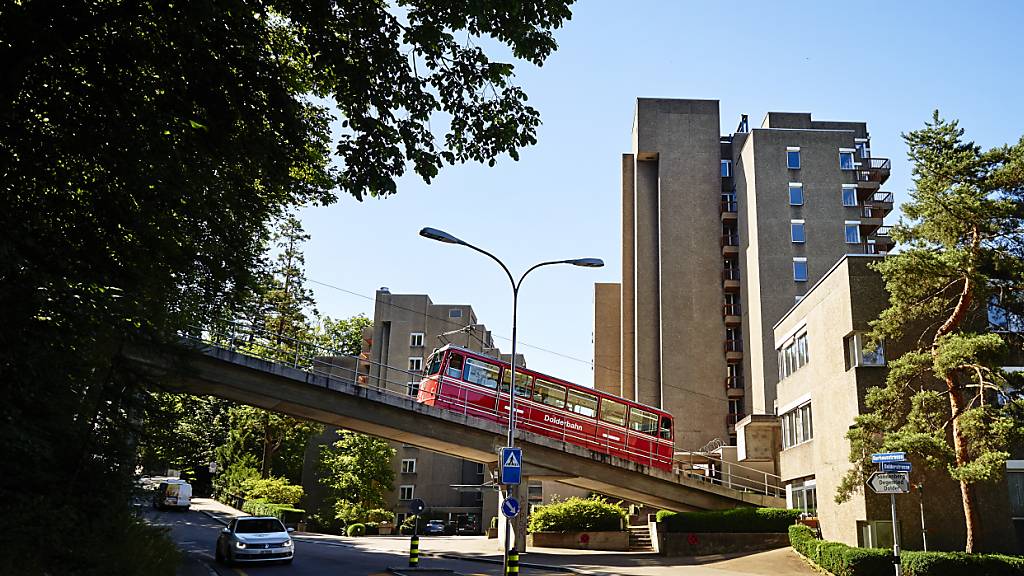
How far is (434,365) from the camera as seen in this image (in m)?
31.1

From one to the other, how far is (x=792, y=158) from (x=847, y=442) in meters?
30.4

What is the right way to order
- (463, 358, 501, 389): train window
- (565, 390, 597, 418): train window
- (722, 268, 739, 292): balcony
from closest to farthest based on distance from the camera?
1. (463, 358, 501, 389): train window
2. (565, 390, 597, 418): train window
3. (722, 268, 739, 292): balcony

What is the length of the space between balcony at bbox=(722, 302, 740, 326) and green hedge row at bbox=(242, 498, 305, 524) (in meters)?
29.8

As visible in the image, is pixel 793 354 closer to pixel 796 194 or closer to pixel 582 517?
pixel 582 517

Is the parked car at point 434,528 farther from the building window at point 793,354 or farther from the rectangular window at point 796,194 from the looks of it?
the rectangular window at point 796,194

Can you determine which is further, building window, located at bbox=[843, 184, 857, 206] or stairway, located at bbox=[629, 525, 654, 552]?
building window, located at bbox=[843, 184, 857, 206]

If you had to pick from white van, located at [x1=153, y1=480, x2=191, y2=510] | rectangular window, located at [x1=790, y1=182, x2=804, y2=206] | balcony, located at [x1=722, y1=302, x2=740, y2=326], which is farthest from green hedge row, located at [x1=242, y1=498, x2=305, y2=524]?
rectangular window, located at [x1=790, y1=182, x2=804, y2=206]

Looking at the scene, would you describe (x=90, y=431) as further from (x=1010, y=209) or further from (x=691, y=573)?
(x=1010, y=209)

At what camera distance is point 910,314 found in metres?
20.9

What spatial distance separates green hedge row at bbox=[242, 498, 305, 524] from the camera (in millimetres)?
45688

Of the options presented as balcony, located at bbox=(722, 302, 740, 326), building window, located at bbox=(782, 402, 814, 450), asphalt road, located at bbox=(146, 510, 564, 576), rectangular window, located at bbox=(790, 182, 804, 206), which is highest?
rectangular window, located at bbox=(790, 182, 804, 206)

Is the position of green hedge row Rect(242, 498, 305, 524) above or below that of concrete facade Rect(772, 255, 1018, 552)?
below

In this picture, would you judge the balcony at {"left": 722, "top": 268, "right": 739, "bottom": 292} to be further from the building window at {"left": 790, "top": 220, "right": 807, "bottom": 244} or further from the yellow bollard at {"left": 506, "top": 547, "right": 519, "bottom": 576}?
the yellow bollard at {"left": 506, "top": 547, "right": 519, "bottom": 576}

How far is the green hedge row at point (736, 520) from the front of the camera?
28.8m
